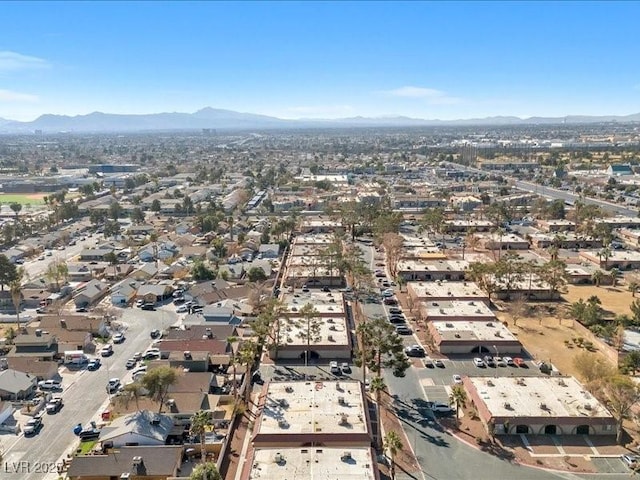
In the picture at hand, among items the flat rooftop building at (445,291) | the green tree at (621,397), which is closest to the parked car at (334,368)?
the flat rooftop building at (445,291)

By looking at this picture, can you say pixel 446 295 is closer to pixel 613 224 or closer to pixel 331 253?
pixel 331 253

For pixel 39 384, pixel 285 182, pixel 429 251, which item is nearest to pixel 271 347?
pixel 39 384

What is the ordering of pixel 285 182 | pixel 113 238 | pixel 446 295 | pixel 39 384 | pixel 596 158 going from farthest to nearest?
1. pixel 596 158
2. pixel 285 182
3. pixel 113 238
4. pixel 446 295
5. pixel 39 384

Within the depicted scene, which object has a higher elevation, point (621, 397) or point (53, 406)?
point (621, 397)

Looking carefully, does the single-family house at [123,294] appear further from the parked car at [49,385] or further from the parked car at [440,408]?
the parked car at [440,408]

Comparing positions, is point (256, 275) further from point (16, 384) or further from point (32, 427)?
point (32, 427)

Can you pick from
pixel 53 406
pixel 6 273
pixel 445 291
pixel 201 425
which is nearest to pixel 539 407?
pixel 201 425
